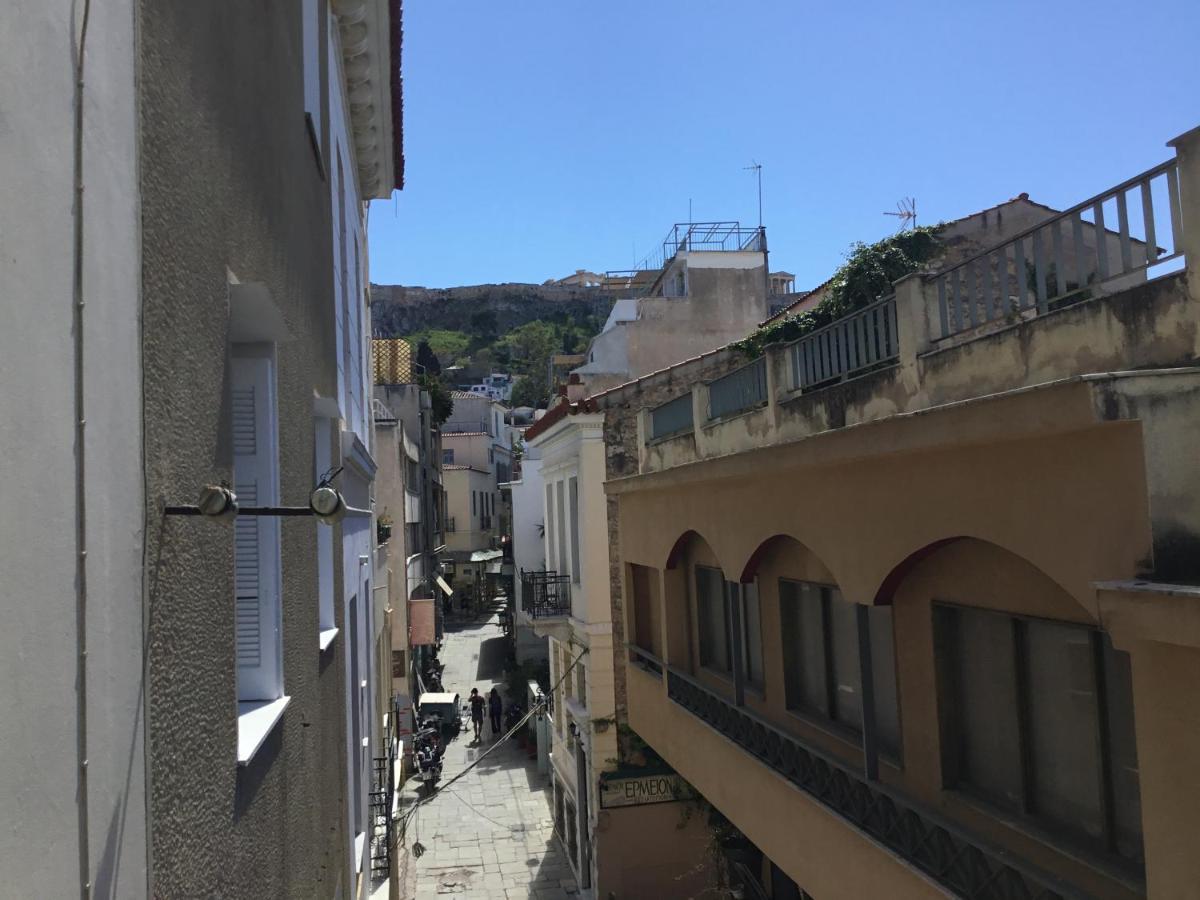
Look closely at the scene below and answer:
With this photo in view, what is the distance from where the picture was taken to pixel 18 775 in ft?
5.60

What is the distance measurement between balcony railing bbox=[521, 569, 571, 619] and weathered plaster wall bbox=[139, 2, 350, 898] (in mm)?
14523

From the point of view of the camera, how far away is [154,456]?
257cm

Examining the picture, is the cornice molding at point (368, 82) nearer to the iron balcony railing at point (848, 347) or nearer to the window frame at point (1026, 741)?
the iron balcony railing at point (848, 347)

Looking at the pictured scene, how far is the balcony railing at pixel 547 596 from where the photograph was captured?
65.3 feet

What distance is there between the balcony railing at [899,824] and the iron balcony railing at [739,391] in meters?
2.87

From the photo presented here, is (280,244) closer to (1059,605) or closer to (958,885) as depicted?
(1059,605)

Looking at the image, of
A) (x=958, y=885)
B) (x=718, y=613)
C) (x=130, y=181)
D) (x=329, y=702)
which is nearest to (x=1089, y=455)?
(x=958, y=885)

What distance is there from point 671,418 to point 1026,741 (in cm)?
696

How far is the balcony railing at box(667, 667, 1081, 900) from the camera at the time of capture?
5.38 metres

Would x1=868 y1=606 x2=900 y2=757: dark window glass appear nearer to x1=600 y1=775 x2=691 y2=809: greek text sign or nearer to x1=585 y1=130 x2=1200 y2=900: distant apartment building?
x1=585 y1=130 x2=1200 y2=900: distant apartment building

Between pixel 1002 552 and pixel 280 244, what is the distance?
4217mm

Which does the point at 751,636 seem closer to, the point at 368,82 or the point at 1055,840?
the point at 1055,840

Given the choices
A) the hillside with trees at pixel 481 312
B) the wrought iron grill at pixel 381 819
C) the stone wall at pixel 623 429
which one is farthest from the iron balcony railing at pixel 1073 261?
the hillside with trees at pixel 481 312

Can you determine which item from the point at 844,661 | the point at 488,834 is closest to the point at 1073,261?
the point at 844,661
